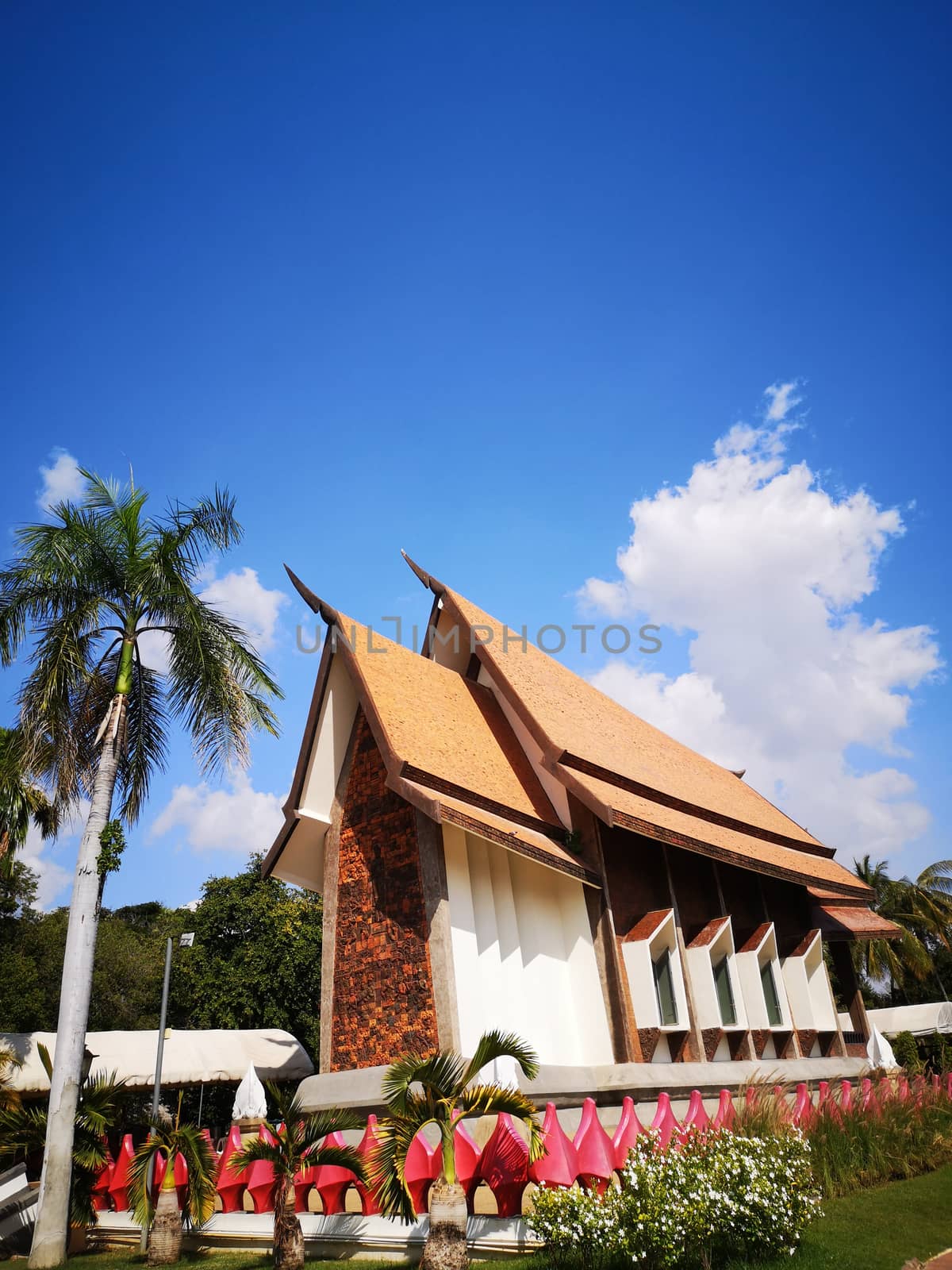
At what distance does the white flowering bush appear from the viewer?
19.7 ft

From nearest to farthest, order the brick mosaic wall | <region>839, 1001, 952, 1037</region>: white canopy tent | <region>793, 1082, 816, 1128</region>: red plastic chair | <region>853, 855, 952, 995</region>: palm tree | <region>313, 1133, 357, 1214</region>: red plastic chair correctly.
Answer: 1. <region>313, 1133, 357, 1214</region>: red plastic chair
2. <region>793, 1082, 816, 1128</region>: red plastic chair
3. the brick mosaic wall
4. <region>839, 1001, 952, 1037</region>: white canopy tent
5. <region>853, 855, 952, 995</region>: palm tree

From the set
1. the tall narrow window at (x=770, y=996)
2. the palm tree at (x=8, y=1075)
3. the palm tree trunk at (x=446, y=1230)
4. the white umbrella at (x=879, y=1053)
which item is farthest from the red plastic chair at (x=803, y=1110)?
the palm tree at (x=8, y=1075)

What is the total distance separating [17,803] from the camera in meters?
14.2

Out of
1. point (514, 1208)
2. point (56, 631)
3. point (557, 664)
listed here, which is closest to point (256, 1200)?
point (514, 1208)

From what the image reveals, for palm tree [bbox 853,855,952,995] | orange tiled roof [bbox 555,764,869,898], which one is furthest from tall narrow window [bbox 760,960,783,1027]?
palm tree [bbox 853,855,952,995]

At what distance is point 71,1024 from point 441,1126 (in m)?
5.76

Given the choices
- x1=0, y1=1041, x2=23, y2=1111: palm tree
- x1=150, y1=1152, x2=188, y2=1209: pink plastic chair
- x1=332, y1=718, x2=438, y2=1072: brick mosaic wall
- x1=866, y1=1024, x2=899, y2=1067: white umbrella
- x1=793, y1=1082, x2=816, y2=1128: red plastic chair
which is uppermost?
x1=332, y1=718, x2=438, y2=1072: brick mosaic wall

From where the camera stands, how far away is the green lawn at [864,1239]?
6324 mm

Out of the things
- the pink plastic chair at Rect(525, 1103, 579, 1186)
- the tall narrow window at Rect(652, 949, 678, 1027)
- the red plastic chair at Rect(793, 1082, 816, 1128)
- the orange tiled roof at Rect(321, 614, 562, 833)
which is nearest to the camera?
the pink plastic chair at Rect(525, 1103, 579, 1186)

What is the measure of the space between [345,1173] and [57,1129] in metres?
3.50

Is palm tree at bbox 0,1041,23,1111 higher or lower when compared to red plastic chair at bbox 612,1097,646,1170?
higher

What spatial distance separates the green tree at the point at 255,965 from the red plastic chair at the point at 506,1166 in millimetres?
17947

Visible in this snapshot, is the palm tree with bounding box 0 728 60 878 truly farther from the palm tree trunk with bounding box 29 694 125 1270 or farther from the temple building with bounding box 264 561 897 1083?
the temple building with bounding box 264 561 897 1083

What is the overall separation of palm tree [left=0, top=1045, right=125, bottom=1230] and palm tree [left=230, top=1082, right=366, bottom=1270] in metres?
3.37
